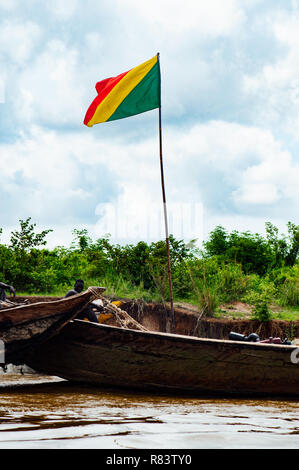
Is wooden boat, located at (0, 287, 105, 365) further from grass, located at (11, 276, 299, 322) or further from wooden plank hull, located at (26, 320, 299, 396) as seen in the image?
grass, located at (11, 276, 299, 322)

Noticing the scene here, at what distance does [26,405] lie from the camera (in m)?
4.98

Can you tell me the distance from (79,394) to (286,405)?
221 cm

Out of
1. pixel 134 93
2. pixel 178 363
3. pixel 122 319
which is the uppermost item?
pixel 134 93

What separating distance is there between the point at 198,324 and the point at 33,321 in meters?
6.30

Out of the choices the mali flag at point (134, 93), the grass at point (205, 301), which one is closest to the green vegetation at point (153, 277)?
the grass at point (205, 301)

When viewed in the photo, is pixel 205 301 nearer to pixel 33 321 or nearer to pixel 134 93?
pixel 134 93

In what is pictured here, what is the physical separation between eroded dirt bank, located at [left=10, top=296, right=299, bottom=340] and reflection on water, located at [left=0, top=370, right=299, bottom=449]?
5.90 meters

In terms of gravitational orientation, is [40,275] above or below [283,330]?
above

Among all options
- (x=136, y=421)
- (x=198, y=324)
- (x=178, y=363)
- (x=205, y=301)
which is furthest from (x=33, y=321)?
(x=205, y=301)

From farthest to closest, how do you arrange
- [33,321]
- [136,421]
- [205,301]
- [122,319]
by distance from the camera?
[205,301] → [122,319] → [33,321] → [136,421]

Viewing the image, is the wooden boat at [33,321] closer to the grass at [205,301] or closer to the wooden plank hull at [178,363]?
the wooden plank hull at [178,363]

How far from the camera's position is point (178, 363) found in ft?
19.8

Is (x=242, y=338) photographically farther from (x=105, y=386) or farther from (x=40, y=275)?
(x=40, y=275)
